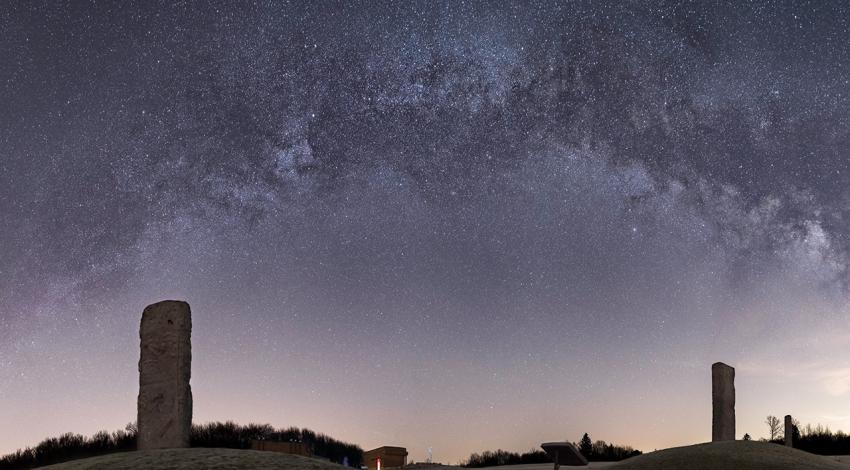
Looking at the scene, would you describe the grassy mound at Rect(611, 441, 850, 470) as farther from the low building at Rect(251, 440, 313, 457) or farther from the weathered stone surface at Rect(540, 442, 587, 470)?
the low building at Rect(251, 440, 313, 457)

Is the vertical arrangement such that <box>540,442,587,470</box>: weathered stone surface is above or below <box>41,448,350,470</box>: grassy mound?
below

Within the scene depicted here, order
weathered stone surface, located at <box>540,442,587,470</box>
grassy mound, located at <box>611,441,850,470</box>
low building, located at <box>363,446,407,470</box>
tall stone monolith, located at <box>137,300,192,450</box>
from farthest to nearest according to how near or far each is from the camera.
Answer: low building, located at <box>363,446,407,470</box>, weathered stone surface, located at <box>540,442,587,470</box>, grassy mound, located at <box>611,441,850,470</box>, tall stone monolith, located at <box>137,300,192,450</box>

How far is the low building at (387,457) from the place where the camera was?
78.2 feet

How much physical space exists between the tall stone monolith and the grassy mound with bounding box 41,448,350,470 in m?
2.76

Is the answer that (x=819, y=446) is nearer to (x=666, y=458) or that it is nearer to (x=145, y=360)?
(x=666, y=458)

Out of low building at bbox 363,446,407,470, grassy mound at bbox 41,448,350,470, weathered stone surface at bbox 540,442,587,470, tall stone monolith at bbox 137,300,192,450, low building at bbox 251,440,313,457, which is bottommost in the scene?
low building at bbox 363,446,407,470

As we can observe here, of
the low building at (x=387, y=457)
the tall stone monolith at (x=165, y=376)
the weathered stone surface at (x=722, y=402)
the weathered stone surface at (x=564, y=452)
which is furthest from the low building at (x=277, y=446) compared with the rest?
the weathered stone surface at (x=722, y=402)

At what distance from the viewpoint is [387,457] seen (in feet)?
78.4

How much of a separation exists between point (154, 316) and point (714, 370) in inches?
483

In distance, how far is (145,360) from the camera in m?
11.1

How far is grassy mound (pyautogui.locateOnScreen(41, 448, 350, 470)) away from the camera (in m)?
7.27

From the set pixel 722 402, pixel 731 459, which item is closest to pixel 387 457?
pixel 722 402

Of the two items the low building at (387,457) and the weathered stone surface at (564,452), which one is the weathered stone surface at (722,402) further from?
the low building at (387,457)

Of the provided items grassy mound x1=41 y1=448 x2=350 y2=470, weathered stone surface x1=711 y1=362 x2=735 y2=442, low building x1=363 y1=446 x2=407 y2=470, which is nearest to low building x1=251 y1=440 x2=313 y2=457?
low building x1=363 y1=446 x2=407 y2=470
